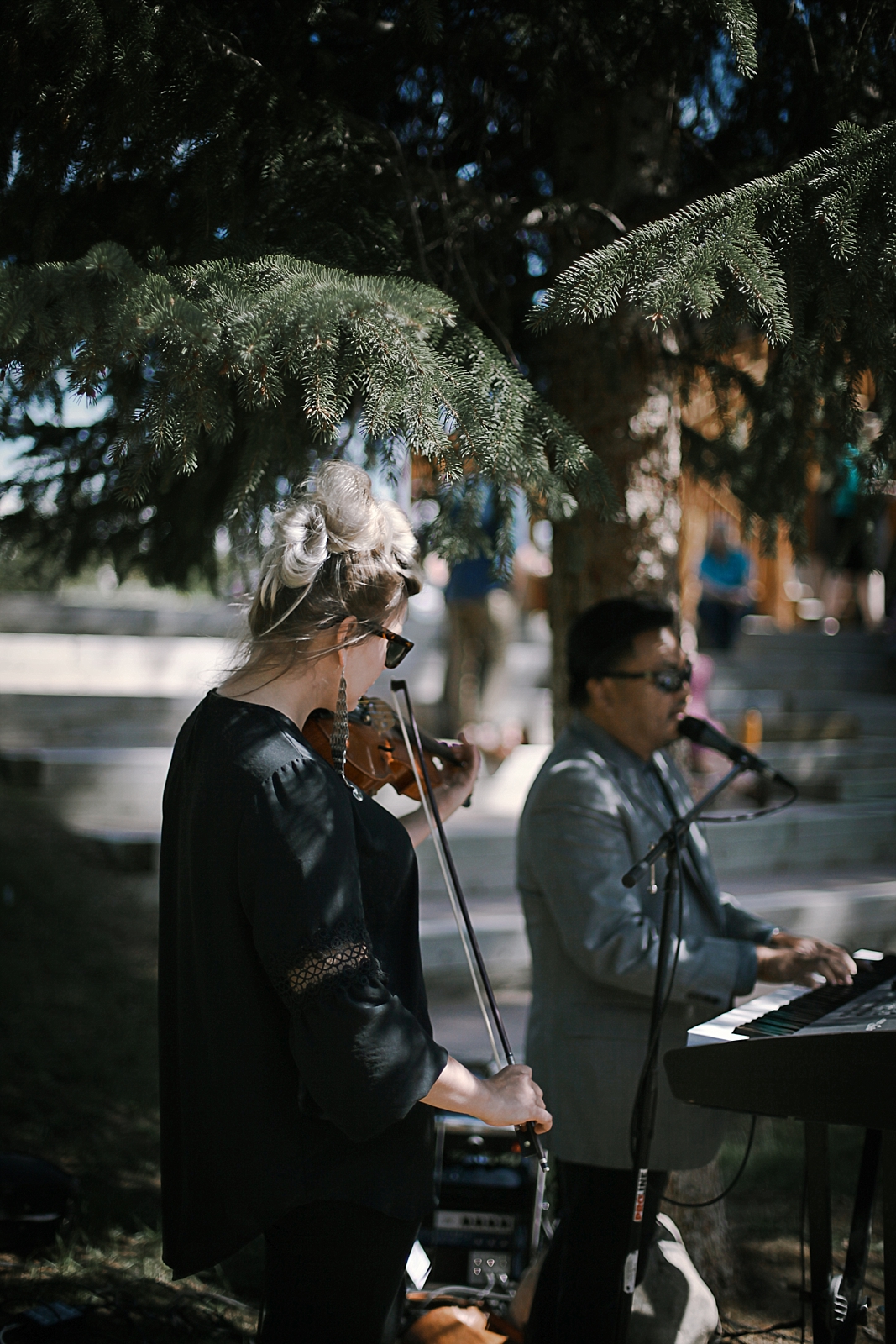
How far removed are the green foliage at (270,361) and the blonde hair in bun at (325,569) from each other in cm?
19

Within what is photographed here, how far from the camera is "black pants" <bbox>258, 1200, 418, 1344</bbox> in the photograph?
180 cm

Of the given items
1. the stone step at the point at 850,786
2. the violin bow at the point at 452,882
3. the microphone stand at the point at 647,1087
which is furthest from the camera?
the stone step at the point at 850,786

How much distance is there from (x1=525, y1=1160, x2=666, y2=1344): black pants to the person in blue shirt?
918cm

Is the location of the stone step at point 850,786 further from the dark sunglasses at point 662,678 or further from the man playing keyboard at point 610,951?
the dark sunglasses at point 662,678

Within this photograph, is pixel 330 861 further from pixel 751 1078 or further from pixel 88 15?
pixel 88 15

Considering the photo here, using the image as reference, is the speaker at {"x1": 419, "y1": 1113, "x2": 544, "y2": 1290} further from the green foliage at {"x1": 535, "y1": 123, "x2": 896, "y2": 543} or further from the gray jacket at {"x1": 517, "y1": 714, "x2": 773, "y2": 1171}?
the green foliage at {"x1": 535, "y1": 123, "x2": 896, "y2": 543}

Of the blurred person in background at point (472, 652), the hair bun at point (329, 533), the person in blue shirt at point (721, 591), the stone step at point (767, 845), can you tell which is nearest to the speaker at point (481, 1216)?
the hair bun at point (329, 533)

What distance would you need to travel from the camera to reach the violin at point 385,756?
250 cm

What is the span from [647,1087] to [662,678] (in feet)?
3.24

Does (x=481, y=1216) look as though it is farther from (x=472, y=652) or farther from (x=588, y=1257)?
(x=472, y=652)

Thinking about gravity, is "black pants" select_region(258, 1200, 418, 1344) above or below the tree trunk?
below

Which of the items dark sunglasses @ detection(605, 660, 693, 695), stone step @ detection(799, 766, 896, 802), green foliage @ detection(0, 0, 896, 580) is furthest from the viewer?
stone step @ detection(799, 766, 896, 802)

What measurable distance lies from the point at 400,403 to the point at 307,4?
126 centimetres

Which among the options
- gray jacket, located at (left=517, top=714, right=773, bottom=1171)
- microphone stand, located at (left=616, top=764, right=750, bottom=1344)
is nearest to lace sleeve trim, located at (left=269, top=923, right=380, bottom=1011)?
microphone stand, located at (left=616, top=764, right=750, bottom=1344)
